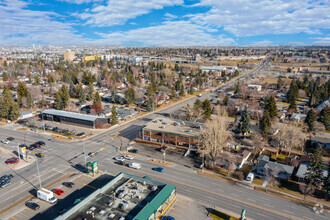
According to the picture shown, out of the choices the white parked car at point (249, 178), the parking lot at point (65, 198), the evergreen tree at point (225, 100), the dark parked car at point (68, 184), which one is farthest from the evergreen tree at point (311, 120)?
the dark parked car at point (68, 184)

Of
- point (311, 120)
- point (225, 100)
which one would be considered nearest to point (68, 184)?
point (311, 120)

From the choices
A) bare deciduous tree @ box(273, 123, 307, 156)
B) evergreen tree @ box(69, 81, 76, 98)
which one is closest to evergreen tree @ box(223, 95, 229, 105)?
bare deciduous tree @ box(273, 123, 307, 156)

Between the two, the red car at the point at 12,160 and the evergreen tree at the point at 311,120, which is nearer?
the red car at the point at 12,160

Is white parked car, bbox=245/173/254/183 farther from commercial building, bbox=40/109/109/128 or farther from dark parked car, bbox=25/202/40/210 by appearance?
commercial building, bbox=40/109/109/128

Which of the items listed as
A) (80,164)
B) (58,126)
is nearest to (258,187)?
(80,164)

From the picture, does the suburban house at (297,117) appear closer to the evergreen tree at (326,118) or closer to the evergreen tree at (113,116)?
the evergreen tree at (326,118)

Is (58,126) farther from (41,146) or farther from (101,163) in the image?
(101,163)
